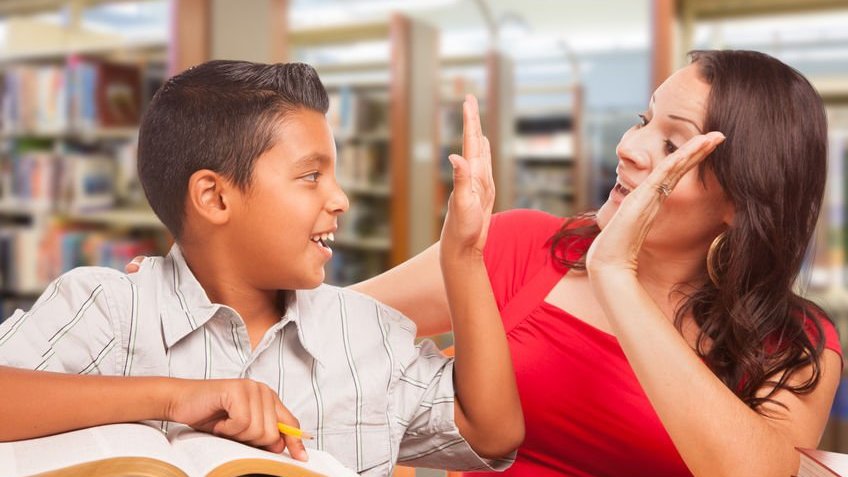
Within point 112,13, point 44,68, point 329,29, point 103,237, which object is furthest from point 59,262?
point 329,29

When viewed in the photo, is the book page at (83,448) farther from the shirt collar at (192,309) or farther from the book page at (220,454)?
the shirt collar at (192,309)

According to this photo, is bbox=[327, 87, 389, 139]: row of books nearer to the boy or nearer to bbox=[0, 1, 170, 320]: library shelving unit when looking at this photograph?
bbox=[0, 1, 170, 320]: library shelving unit

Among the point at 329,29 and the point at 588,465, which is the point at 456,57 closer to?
the point at 329,29

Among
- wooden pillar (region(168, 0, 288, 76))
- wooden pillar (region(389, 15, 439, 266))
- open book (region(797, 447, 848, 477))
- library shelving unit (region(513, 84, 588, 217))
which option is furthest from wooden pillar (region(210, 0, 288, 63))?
open book (region(797, 447, 848, 477))

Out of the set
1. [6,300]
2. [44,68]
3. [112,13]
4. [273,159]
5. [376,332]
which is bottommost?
[6,300]

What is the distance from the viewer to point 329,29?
490 centimetres

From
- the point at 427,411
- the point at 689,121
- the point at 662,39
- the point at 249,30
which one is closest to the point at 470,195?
the point at 427,411

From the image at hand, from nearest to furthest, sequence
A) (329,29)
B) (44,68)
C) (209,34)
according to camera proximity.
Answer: (209,34) → (44,68) → (329,29)

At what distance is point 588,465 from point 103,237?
3523 millimetres

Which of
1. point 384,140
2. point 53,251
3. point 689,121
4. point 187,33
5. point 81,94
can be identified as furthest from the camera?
point 384,140

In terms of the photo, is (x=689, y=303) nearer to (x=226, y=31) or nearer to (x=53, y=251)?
(x=226, y=31)

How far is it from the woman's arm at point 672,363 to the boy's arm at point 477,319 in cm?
14

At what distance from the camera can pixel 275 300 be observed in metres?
1.00

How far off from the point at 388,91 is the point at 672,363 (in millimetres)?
4096
